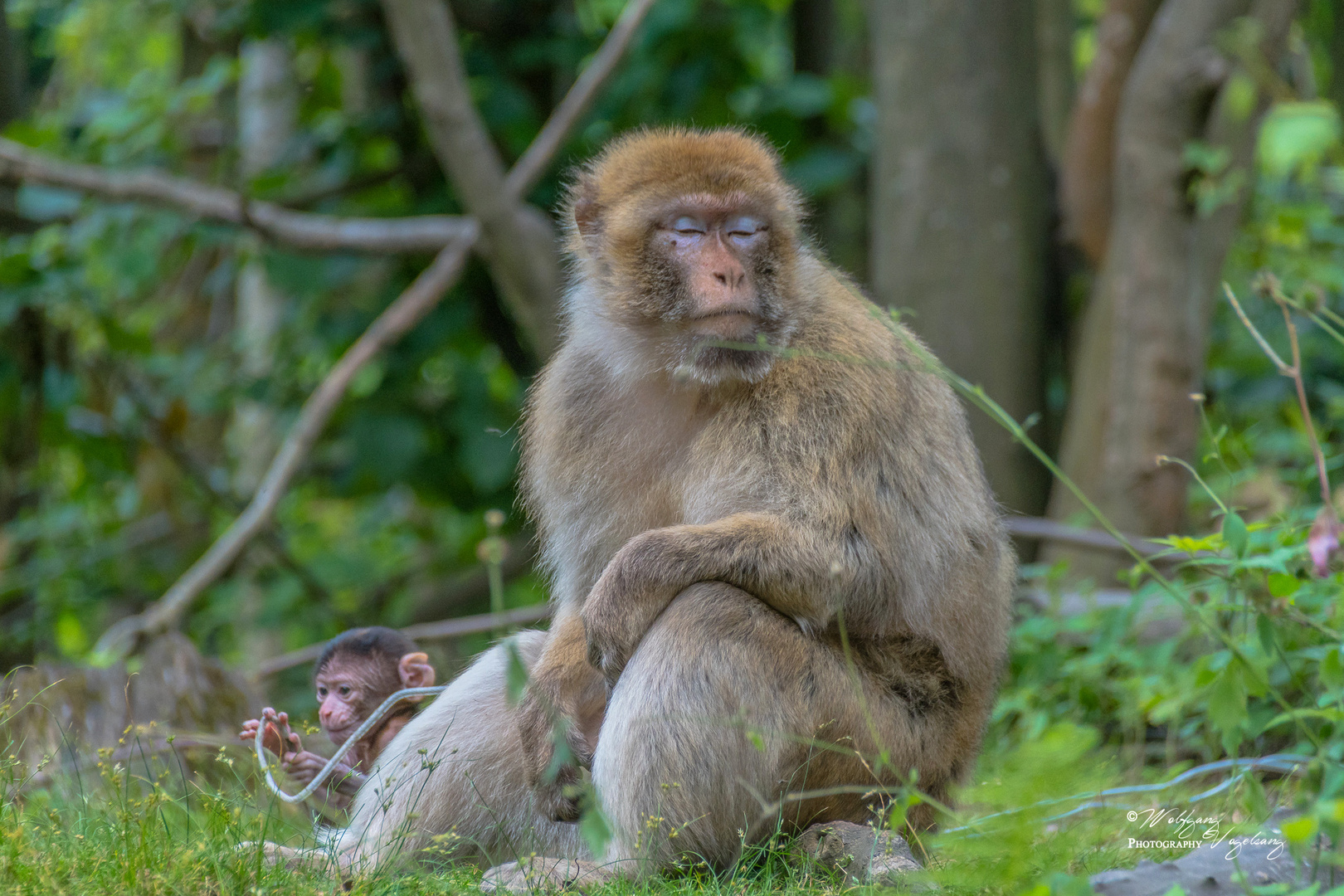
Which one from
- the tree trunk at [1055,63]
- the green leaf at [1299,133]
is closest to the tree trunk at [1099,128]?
the tree trunk at [1055,63]

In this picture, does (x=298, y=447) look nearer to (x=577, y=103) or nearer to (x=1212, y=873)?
(x=577, y=103)

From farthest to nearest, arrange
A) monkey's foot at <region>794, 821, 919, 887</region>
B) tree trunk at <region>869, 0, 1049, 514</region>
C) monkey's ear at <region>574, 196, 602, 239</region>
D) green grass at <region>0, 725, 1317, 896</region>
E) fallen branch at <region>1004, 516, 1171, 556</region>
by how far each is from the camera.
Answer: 1. tree trunk at <region>869, 0, 1049, 514</region>
2. fallen branch at <region>1004, 516, 1171, 556</region>
3. monkey's ear at <region>574, 196, 602, 239</region>
4. monkey's foot at <region>794, 821, 919, 887</region>
5. green grass at <region>0, 725, 1317, 896</region>

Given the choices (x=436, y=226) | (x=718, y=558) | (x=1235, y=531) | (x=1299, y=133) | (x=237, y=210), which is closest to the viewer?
(x=1299, y=133)

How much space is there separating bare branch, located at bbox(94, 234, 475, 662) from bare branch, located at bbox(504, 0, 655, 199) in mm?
368

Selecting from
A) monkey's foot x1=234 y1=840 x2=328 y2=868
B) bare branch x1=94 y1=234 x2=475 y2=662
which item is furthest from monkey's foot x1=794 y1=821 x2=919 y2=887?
bare branch x1=94 y1=234 x2=475 y2=662

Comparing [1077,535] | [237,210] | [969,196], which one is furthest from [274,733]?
[969,196]

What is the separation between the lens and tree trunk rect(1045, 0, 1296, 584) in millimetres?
5492

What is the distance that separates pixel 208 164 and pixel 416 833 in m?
7.84

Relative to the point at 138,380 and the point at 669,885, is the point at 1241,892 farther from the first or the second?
the point at 138,380

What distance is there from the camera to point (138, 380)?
7.79 m

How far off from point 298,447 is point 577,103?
2.05m

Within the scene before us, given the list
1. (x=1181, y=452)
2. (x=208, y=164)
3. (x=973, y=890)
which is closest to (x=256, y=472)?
(x=208, y=164)

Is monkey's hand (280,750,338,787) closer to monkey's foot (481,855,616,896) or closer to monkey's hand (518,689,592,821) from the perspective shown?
monkey's hand (518,689,592,821)

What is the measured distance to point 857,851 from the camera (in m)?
2.90
